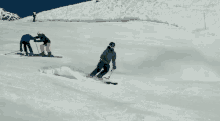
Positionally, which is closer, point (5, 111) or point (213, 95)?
point (5, 111)

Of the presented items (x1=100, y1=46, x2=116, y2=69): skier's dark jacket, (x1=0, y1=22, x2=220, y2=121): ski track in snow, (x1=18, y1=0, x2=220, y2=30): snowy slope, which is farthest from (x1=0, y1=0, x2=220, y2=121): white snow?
(x1=18, y1=0, x2=220, y2=30): snowy slope

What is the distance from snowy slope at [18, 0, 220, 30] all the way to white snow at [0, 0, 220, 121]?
138 cm

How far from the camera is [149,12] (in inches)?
914

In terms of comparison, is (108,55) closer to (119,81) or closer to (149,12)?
(119,81)

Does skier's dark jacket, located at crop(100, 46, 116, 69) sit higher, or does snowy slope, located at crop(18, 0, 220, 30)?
snowy slope, located at crop(18, 0, 220, 30)

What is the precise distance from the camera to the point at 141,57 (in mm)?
12352

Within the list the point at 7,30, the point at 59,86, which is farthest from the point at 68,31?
the point at 59,86

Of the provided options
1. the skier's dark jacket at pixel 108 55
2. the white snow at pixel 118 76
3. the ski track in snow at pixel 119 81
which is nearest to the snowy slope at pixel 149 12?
the white snow at pixel 118 76

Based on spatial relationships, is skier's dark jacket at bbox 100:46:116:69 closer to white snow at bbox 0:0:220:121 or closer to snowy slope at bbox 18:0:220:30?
white snow at bbox 0:0:220:121

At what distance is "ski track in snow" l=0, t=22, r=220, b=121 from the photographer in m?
4.58

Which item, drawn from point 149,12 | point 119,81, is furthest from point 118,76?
point 149,12

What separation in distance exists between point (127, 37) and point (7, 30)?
31.9 feet

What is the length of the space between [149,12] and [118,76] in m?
15.2

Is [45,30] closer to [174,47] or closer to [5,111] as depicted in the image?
[174,47]
